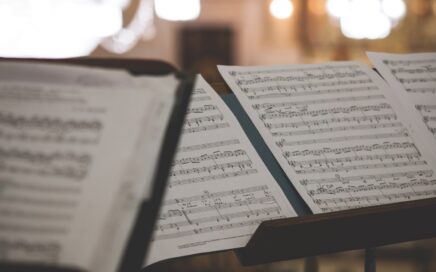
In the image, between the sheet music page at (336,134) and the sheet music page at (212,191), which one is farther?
the sheet music page at (336,134)

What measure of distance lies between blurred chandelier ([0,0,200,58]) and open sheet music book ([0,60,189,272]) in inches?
163

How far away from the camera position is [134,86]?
→ 0.75 m

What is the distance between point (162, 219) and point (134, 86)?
0.45m

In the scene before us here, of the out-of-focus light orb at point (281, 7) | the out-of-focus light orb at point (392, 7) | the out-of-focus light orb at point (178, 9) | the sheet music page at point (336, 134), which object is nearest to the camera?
the sheet music page at point (336, 134)

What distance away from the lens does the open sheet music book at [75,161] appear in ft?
2.19

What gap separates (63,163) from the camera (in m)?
0.69

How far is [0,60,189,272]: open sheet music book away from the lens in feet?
2.19

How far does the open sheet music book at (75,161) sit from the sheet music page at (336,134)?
58 centimetres

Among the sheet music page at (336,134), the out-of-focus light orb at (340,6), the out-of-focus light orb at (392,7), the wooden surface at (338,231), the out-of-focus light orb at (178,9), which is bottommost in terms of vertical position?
the wooden surface at (338,231)

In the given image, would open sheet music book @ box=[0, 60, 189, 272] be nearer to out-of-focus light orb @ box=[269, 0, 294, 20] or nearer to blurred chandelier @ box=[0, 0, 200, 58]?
blurred chandelier @ box=[0, 0, 200, 58]

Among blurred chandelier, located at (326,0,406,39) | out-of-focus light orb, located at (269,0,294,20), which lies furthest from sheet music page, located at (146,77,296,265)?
out-of-focus light orb, located at (269,0,294,20)

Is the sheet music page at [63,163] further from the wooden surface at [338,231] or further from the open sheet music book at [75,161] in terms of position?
the wooden surface at [338,231]

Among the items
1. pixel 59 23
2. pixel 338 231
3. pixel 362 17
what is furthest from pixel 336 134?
pixel 362 17

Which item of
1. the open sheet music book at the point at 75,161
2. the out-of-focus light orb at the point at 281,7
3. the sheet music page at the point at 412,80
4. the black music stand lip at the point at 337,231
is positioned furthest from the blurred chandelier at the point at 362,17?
the open sheet music book at the point at 75,161
